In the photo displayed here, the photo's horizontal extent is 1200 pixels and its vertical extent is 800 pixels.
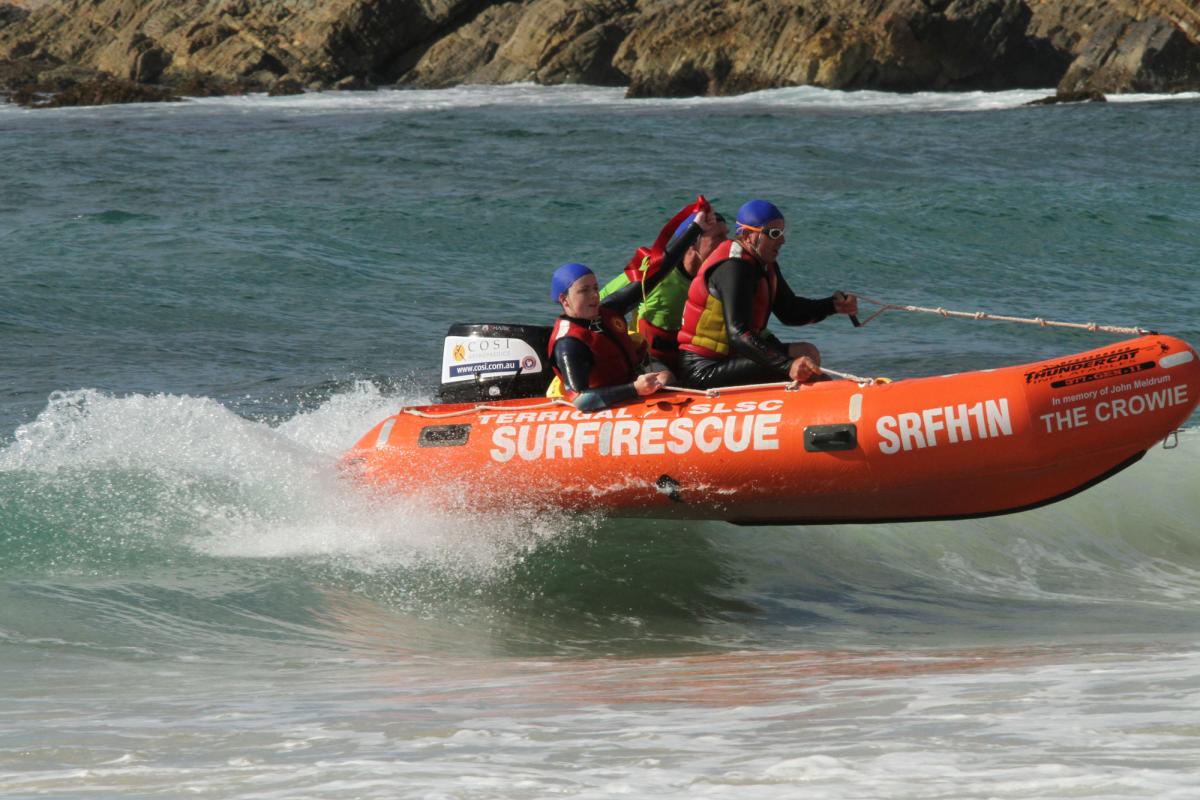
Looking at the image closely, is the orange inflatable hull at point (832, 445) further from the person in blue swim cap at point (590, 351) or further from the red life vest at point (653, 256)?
the red life vest at point (653, 256)

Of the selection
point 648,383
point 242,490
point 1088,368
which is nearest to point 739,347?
point 648,383

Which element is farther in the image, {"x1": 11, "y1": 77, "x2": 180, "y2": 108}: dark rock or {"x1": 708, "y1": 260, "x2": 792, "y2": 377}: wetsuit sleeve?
{"x1": 11, "y1": 77, "x2": 180, "y2": 108}: dark rock

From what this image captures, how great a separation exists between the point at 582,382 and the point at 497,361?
81 cm

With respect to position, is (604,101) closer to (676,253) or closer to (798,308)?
Result: (676,253)

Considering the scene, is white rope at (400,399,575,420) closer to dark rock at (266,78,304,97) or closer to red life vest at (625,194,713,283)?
red life vest at (625,194,713,283)

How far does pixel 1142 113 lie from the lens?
88.8ft

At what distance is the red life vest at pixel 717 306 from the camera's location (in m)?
6.44

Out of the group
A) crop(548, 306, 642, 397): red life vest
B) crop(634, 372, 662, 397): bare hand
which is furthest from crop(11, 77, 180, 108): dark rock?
crop(634, 372, 662, 397): bare hand

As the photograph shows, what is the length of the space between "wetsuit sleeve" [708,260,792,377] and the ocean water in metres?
1.07

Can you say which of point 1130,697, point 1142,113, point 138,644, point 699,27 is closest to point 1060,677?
point 1130,697

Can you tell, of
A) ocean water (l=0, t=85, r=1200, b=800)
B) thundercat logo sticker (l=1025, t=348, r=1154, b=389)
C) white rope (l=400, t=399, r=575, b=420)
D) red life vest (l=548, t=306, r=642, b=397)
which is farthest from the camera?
white rope (l=400, t=399, r=575, b=420)

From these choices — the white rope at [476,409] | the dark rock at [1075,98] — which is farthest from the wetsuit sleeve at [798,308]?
the dark rock at [1075,98]

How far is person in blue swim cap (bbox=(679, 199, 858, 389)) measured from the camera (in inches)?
251

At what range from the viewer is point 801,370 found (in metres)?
6.35
